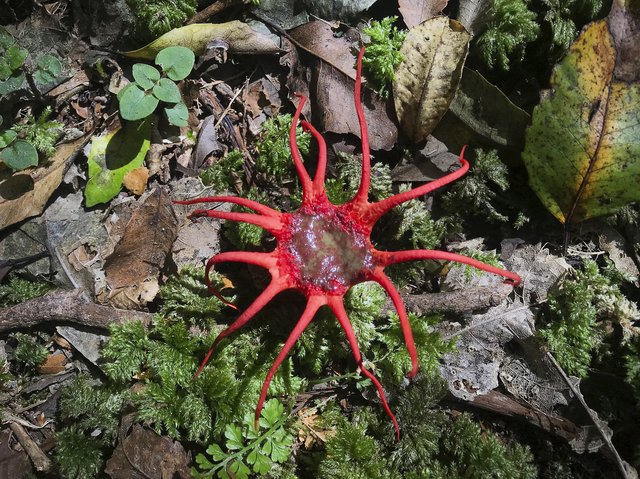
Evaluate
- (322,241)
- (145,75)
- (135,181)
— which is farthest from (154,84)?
(322,241)

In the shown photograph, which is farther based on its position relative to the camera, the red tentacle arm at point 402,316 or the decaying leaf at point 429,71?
the decaying leaf at point 429,71

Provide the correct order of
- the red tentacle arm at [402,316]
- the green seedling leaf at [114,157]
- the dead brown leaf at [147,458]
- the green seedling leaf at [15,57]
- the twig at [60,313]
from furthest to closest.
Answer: the green seedling leaf at [114,157]
the green seedling leaf at [15,57]
the twig at [60,313]
the dead brown leaf at [147,458]
the red tentacle arm at [402,316]

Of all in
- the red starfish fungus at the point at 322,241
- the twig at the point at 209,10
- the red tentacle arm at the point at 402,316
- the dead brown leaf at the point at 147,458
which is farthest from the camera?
the twig at the point at 209,10

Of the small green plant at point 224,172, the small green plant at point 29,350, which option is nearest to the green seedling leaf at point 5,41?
the small green plant at point 224,172

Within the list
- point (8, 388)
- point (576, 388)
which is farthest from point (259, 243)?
point (576, 388)

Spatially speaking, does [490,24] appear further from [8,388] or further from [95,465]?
[8,388]

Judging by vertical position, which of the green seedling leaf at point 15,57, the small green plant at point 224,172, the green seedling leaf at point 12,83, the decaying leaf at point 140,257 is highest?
the green seedling leaf at point 15,57

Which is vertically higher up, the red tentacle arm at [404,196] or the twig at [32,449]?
the red tentacle arm at [404,196]

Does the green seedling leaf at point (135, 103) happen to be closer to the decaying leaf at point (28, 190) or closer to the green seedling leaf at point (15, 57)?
the decaying leaf at point (28, 190)
